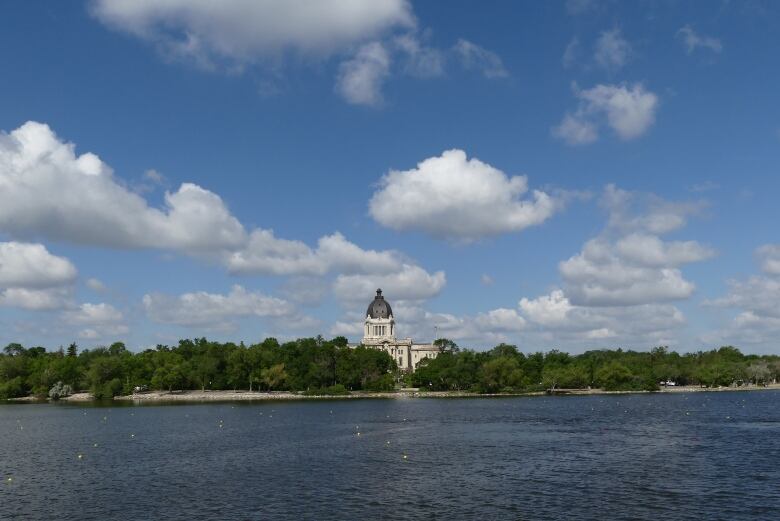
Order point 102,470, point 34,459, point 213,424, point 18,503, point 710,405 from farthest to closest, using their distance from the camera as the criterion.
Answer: point 710,405
point 213,424
point 34,459
point 102,470
point 18,503

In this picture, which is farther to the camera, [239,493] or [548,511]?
[239,493]

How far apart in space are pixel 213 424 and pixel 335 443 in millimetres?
36334

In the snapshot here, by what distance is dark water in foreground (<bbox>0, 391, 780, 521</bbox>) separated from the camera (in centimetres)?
4894

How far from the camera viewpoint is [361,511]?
48156mm

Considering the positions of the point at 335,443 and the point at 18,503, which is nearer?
the point at 18,503

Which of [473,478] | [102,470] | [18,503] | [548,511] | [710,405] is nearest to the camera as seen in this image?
[548,511]

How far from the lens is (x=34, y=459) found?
74.6 m

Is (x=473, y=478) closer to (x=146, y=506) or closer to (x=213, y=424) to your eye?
(x=146, y=506)

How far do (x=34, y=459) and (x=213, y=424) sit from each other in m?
40.1

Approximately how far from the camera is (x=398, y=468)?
65.4 metres

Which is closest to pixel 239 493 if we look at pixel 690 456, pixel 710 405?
pixel 690 456

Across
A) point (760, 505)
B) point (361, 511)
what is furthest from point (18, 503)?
point (760, 505)

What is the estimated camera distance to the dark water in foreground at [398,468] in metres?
48.9

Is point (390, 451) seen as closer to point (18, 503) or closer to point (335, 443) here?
point (335, 443)
